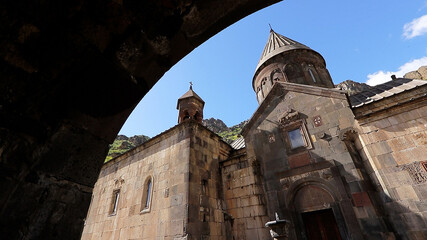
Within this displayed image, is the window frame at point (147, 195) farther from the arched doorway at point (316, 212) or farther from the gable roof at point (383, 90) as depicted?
the gable roof at point (383, 90)

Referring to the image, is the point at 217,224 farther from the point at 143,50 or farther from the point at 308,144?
the point at 143,50

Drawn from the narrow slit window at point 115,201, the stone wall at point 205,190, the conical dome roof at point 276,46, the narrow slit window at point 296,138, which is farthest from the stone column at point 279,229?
the conical dome roof at point 276,46

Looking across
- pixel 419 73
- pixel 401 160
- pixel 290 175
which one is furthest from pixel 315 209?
pixel 419 73

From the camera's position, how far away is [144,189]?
351 inches

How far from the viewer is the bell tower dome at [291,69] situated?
11.9 m

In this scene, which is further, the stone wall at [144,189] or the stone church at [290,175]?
Result: the stone wall at [144,189]

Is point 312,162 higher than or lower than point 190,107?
lower

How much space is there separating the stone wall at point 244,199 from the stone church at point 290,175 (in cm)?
4

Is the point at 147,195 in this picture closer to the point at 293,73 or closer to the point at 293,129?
the point at 293,129

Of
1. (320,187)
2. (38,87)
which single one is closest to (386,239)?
(320,187)

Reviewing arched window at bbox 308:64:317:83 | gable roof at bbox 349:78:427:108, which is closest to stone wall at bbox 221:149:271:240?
gable roof at bbox 349:78:427:108

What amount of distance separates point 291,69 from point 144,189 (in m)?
10.8

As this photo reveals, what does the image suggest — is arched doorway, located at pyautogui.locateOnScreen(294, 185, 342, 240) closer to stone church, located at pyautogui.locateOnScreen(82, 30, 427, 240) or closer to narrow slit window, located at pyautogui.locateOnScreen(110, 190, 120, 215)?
stone church, located at pyautogui.locateOnScreen(82, 30, 427, 240)

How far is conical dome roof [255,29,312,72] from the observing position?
13.2m
